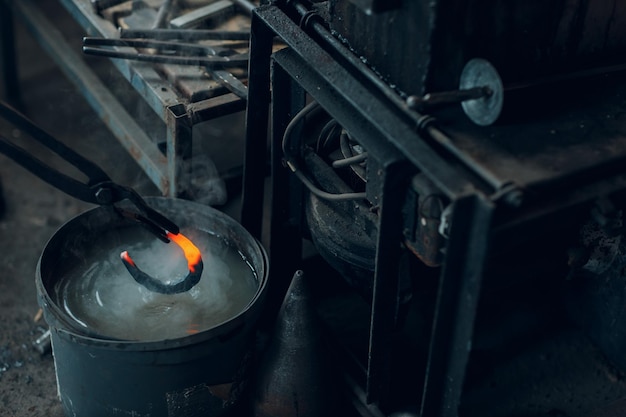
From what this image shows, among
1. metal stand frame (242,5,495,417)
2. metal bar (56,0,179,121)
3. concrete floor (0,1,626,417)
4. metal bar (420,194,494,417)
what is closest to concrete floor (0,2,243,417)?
concrete floor (0,1,626,417)

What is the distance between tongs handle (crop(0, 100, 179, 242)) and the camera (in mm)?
2809

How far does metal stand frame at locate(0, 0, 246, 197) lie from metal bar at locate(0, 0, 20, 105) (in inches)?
9.1

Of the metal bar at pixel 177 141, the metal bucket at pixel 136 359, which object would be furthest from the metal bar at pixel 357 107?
the metal bucket at pixel 136 359

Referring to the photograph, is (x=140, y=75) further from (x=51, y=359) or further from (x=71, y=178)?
(x=51, y=359)

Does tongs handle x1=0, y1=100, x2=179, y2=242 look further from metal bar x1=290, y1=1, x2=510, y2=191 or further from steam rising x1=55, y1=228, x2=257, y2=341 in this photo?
metal bar x1=290, y1=1, x2=510, y2=191

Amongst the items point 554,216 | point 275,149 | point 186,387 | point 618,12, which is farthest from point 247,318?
point 618,12

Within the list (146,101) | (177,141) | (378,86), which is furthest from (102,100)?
(378,86)

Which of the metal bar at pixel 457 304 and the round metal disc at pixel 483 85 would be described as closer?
the metal bar at pixel 457 304

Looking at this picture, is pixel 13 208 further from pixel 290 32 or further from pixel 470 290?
pixel 470 290

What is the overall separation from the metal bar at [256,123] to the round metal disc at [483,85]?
82cm

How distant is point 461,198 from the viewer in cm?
223

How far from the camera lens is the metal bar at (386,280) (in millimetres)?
2469

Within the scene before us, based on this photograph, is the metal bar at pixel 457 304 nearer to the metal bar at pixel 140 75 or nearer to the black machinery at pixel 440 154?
the black machinery at pixel 440 154

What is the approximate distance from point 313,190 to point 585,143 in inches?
36.2
